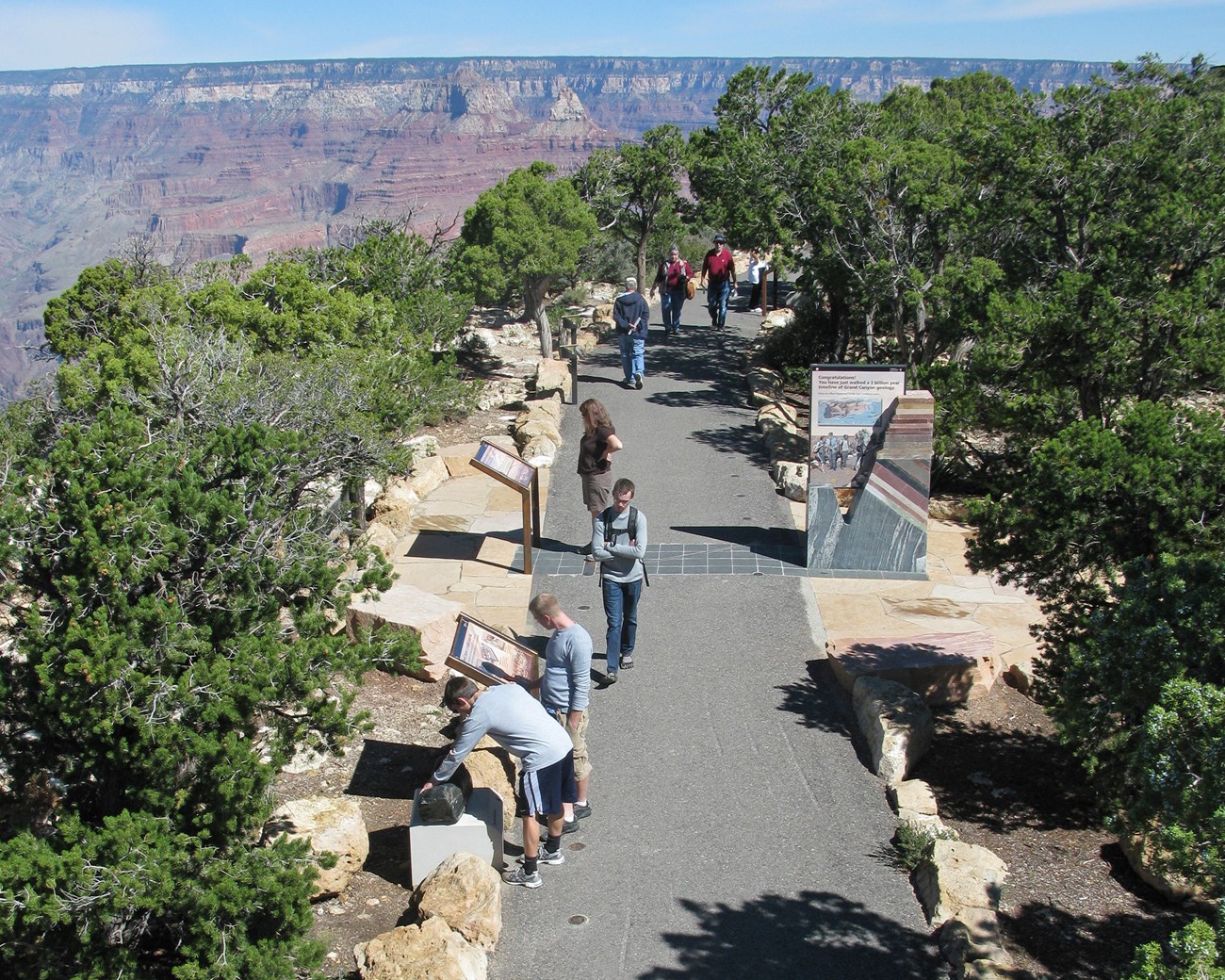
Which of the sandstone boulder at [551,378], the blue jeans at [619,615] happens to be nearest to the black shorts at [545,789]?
the blue jeans at [619,615]

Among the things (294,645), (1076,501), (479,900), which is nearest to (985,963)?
(479,900)

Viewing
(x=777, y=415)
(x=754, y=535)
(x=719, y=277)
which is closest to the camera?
(x=754, y=535)

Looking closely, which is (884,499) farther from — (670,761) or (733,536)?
(670,761)

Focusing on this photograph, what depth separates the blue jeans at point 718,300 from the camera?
21.7 metres

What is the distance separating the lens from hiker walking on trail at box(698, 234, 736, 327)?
68.5ft

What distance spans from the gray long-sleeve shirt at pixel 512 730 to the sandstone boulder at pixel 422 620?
217 centimetres

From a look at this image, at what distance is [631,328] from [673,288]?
4.74 metres

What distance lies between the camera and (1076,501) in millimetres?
6625

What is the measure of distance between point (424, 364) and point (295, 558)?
31.8 ft

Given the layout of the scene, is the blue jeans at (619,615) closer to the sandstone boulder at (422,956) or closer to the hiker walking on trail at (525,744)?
the hiker walking on trail at (525,744)

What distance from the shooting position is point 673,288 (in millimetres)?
20922

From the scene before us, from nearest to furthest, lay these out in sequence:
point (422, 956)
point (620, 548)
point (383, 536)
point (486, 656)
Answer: point (422, 956) < point (486, 656) < point (620, 548) < point (383, 536)

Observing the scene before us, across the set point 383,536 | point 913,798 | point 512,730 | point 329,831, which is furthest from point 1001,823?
point 383,536

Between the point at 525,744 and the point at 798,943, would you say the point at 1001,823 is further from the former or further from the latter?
the point at 525,744
